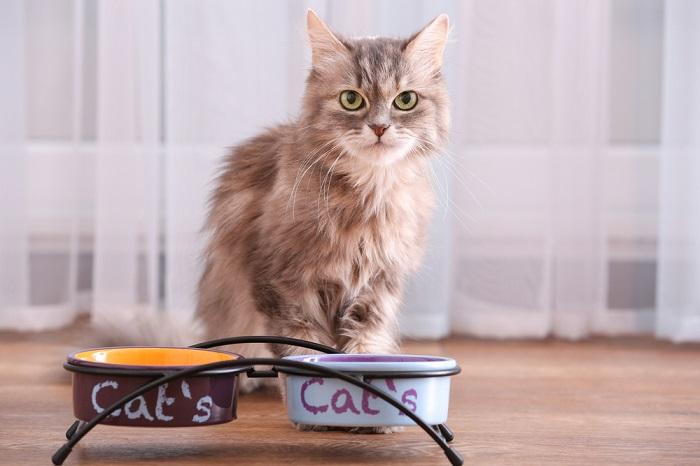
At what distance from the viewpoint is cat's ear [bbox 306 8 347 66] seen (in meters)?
1.53

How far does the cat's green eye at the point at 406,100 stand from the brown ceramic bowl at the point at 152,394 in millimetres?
597

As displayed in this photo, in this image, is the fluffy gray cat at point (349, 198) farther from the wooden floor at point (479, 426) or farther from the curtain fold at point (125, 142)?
the curtain fold at point (125, 142)

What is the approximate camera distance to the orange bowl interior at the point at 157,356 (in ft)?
3.86

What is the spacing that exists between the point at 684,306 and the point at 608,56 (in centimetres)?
→ 70

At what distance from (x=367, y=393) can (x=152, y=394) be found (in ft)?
0.81

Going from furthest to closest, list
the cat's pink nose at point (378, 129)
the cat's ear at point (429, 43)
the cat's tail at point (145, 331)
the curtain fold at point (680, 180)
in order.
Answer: the curtain fold at point (680, 180) < the cat's tail at point (145, 331) < the cat's ear at point (429, 43) < the cat's pink nose at point (378, 129)

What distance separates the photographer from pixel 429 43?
1.56 m

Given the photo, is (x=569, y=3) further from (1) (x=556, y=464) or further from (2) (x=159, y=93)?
(1) (x=556, y=464)

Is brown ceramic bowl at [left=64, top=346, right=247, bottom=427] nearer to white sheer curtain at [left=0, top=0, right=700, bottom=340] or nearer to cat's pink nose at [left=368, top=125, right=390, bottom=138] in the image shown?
cat's pink nose at [left=368, top=125, right=390, bottom=138]

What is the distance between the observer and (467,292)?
2449 mm

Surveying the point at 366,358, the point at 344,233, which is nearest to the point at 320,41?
the point at 344,233

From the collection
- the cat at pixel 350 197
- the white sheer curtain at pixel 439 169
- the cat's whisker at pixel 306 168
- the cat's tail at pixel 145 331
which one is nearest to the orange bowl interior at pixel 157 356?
the cat at pixel 350 197

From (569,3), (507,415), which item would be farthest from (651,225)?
(507,415)

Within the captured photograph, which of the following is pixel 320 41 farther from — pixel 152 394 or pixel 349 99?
pixel 152 394
